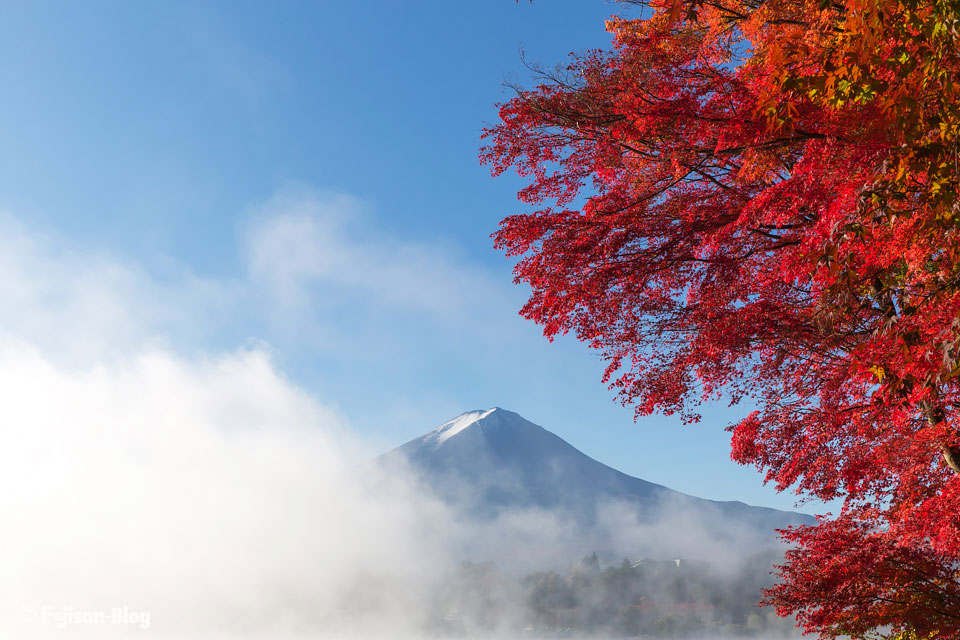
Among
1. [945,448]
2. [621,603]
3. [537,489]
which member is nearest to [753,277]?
[945,448]

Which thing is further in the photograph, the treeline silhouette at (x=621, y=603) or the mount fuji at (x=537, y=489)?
the mount fuji at (x=537, y=489)

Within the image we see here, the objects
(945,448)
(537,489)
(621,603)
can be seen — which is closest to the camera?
(945,448)

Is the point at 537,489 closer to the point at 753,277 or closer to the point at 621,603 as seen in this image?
the point at 621,603

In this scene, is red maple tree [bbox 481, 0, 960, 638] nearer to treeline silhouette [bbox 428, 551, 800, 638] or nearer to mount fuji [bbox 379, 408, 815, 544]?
treeline silhouette [bbox 428, 551, 800, 638]

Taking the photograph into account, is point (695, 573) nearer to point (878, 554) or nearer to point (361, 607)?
point (361, 607)

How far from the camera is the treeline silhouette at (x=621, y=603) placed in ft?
274

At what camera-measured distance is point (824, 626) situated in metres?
9.12

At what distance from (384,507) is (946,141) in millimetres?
197049

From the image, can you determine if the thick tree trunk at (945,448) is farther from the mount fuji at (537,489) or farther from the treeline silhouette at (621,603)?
the mount fuji at (537,489)

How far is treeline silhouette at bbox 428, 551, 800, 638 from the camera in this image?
83625 mm

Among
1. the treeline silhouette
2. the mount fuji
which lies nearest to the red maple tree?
the treeline silhouette

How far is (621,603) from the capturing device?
299 ft

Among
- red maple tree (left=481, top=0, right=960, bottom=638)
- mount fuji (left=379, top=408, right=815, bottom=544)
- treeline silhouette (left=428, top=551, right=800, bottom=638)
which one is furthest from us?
mount fuji (left=379, top=408, right=815, bottom=544)

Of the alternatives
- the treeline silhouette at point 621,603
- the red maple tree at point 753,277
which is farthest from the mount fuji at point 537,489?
the red maple tree at point 753,277
